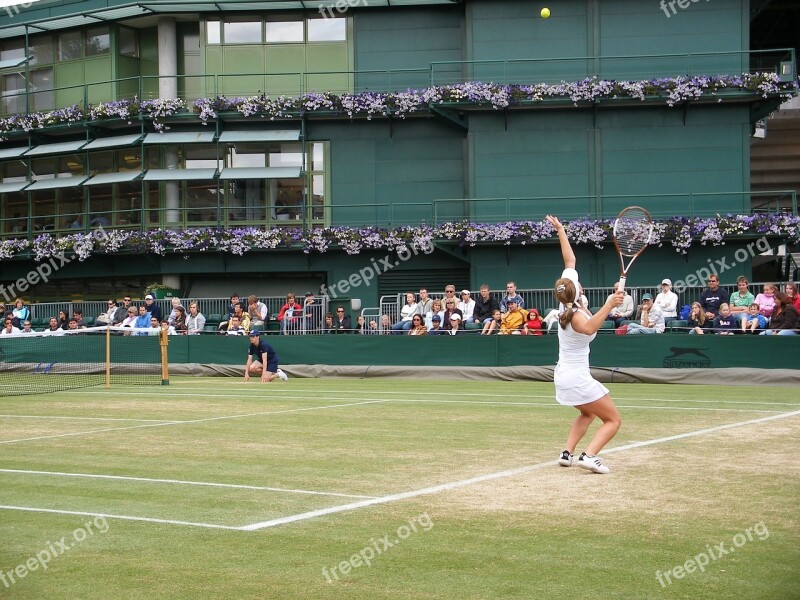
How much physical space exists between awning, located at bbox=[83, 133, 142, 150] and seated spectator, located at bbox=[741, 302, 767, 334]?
23.2 meters

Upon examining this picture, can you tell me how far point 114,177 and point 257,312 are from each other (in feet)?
36.6

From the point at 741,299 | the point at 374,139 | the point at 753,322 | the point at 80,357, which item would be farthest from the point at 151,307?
the point at 753,322

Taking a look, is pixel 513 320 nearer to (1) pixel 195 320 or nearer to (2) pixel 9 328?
(1) pixel 195 320

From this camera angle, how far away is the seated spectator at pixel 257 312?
31141mm

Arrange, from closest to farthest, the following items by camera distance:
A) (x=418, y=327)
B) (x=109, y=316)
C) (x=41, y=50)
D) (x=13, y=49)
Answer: (x=418, y=327)
(x=109, y=316)
(x=41, y=50)
(x=13, y=49)

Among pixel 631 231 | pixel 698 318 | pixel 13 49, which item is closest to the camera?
pixel 631 231

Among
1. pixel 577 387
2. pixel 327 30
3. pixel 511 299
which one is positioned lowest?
pixel 577 387

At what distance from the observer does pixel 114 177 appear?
39.2 meters

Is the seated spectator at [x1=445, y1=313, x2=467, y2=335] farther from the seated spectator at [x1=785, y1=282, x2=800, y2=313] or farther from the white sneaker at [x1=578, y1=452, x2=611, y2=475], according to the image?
the white sneaker at [x1=578, y1=452, x2=611, y2=475]

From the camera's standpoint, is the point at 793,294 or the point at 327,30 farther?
the point at 327,30

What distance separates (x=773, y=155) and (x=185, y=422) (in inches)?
1257

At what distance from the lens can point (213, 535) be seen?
27.0ft

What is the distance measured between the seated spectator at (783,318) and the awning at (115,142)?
78.3 feet

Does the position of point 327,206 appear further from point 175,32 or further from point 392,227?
point 175,32
